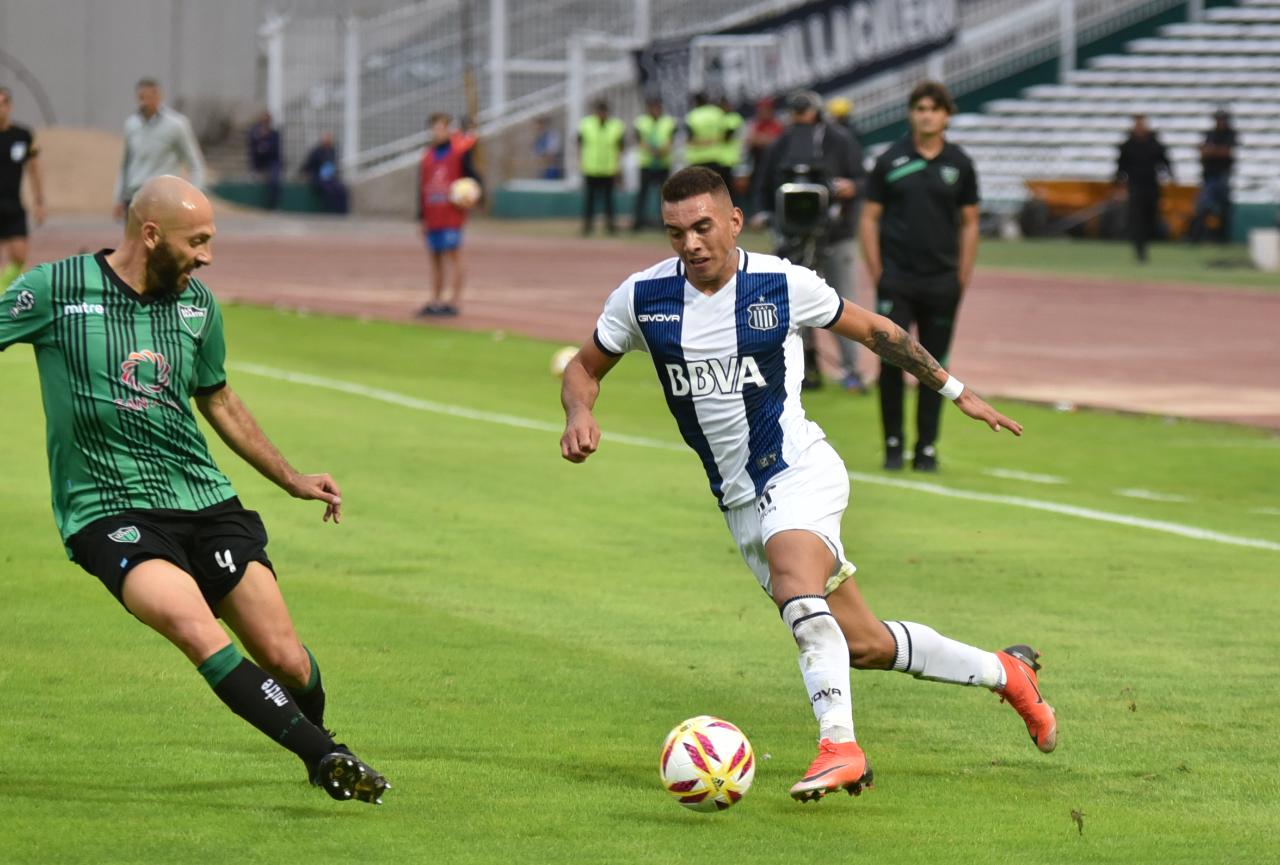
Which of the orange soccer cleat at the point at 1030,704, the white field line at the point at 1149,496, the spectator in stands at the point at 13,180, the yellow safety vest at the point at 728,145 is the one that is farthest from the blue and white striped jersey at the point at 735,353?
the yellow safety vest at the point at 728,145

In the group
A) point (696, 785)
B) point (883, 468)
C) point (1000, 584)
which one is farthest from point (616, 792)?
point (883, 468)

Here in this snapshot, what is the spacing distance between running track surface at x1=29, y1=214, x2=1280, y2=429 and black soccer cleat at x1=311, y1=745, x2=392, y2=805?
11636mm

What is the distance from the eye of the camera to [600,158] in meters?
40.2

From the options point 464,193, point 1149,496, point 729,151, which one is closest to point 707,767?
point 1149,496

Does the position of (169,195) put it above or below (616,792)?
above

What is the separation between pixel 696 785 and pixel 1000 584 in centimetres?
434

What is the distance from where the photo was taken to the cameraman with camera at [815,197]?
1719 cm

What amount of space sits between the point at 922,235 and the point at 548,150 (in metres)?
34.7

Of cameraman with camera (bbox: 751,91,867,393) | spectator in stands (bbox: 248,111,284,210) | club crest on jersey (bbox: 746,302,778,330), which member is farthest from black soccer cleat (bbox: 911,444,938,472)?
spectator in stands (bbox: 248,111,284,210)

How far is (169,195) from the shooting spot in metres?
6.10

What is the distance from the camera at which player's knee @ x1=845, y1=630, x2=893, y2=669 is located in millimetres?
6727

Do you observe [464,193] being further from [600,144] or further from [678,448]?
[600,144]

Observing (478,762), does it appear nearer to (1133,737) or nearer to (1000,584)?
(1133,737)

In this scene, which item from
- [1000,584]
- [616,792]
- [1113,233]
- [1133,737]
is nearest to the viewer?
[616,792]
